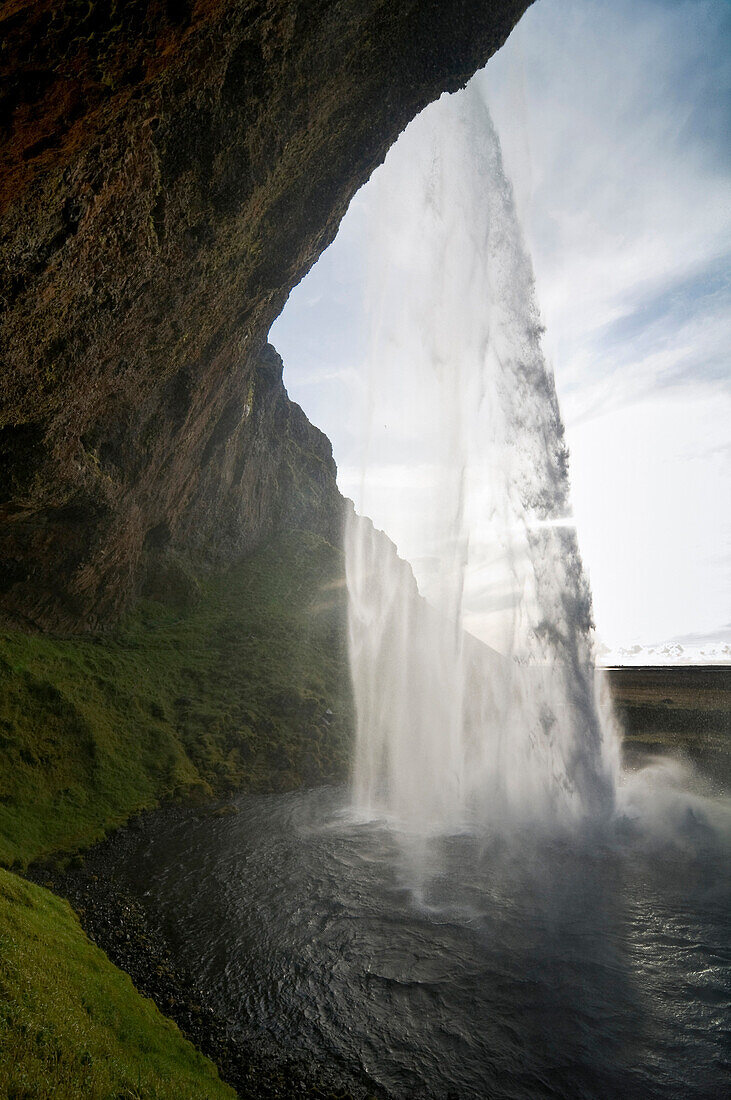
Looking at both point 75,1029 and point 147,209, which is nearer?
point 75,1029

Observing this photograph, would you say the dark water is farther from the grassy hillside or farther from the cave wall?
the cave wall

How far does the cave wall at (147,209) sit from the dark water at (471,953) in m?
15.8

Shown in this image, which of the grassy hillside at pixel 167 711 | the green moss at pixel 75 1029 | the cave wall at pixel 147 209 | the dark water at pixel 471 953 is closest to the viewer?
the green moss at pixel 75 1029

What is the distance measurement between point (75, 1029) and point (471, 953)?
9.21 meters

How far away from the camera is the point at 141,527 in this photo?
1324 inches

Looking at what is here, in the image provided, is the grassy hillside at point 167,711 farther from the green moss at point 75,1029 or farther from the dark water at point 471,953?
the green moss at point 75,1029

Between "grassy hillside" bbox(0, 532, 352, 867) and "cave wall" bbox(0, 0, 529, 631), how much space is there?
13.4 ft

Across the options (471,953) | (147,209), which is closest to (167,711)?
(471,953)

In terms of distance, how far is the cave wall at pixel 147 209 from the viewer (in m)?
11.5

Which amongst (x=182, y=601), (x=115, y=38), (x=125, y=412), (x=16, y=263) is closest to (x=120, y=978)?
Answer: (x=16, y=263)

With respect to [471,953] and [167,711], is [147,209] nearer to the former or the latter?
[471,953]

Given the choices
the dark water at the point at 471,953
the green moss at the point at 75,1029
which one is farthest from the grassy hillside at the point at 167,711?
the green moss at the point at 75,1029

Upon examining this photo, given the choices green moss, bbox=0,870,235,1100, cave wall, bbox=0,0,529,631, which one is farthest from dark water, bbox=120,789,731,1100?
cave wall, bbox=0,0,529,631

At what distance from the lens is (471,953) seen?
41.1 feet
